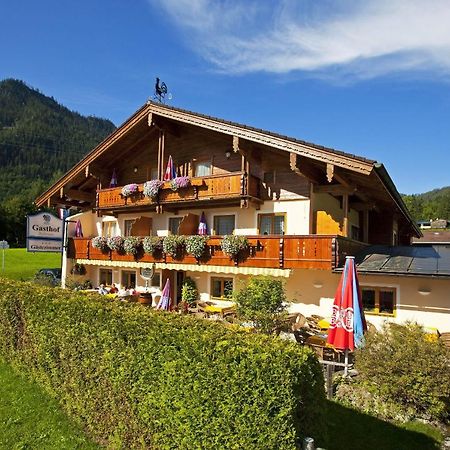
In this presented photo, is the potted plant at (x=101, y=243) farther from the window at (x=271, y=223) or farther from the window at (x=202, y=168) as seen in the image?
the window at (x=271, y=223)

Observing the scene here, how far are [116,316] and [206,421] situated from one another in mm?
2453

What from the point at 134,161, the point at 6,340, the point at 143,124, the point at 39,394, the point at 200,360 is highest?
the point at 143,124

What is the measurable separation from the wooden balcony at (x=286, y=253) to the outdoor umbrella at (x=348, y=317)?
3.77m

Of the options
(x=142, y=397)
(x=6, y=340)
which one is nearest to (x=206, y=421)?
(x=142, y=397)

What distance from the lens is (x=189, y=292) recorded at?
18.5m

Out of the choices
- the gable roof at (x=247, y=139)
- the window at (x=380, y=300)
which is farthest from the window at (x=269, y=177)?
the window at (x=380, y=300)

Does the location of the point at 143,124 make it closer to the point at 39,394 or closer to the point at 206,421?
the point at 39,394

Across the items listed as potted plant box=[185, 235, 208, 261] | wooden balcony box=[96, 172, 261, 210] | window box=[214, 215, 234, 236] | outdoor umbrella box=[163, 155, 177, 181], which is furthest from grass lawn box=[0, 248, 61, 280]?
potted plant box=[185, 235, 208, 261]

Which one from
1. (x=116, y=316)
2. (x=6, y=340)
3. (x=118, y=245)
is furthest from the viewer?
(x=118, y=245)

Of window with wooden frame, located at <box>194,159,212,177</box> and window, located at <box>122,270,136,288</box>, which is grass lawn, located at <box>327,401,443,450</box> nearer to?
window with wooden frame, located at <box>194,159,212,177</box>

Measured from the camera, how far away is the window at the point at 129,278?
21.9 m

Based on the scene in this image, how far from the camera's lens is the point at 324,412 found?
5.01m

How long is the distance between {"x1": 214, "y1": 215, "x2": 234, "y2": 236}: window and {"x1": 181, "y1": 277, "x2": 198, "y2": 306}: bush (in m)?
2.71

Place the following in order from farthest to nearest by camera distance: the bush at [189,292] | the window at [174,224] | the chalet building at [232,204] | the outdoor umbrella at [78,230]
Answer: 1. the outdoor umbrella at [78,230]
2. the window at [174,224]
3. the bush at [189,292]
4. the chalet building at [232,204]
